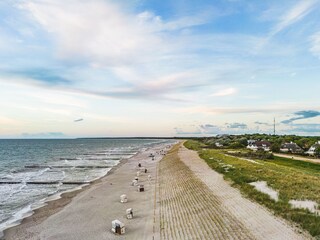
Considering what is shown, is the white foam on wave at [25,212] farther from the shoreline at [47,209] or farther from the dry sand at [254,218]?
the dry sand at [254,218]

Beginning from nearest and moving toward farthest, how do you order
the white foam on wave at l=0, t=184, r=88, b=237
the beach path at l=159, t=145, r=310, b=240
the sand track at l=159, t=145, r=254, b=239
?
the beach path at l=159, t=145, r=310, b=240
the sand track at l=159, t=145, r=254, b=239
the white foam on wave at l=0, t=184, r=88, b=237

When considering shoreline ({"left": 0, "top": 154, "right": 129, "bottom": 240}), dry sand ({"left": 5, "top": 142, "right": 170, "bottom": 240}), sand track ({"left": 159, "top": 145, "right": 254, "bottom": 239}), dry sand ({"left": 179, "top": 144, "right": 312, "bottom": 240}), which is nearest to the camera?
dry sand ({"left": 179, "top": 144, "right": 312, "bottom": 240})

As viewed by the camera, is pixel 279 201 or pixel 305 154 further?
pixel 305 154

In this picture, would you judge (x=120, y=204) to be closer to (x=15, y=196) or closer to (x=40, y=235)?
(x=40, y=235)

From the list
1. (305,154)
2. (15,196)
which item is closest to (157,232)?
(15,196)

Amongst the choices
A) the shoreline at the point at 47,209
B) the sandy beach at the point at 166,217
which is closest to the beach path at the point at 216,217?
the sandy beach at the point at 166,217

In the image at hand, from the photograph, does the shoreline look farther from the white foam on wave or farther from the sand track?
the sand track

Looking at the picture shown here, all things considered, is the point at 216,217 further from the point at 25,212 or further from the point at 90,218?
the point at 25,212

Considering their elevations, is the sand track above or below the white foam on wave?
above

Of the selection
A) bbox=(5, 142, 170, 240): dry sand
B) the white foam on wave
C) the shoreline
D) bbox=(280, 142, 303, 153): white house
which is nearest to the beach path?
bbox=(5, 142, 170, 240): dry sand
